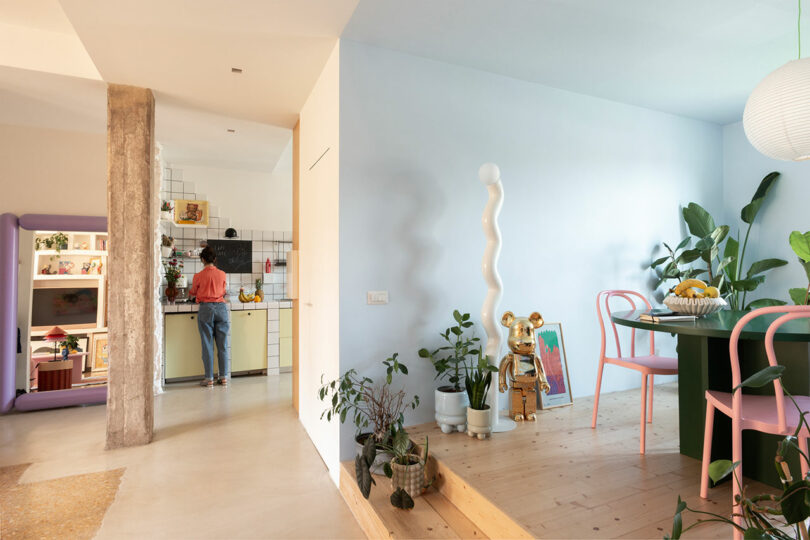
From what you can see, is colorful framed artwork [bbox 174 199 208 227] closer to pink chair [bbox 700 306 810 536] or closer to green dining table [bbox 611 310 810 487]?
green dining table [bbox 611 310 810 487]

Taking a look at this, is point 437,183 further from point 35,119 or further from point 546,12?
point 35,119

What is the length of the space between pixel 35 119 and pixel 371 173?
383cm

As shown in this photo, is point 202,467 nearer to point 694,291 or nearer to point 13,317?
point 13,317

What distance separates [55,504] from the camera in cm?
264

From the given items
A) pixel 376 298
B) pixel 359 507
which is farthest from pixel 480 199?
pixel 359 507

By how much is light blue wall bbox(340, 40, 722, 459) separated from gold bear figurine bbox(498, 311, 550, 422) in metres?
0.35

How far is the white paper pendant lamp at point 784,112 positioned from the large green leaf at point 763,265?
2.51 metres

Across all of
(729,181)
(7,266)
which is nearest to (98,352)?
(7,266)

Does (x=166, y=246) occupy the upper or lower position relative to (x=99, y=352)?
upper

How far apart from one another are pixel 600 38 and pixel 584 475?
265 centimetres

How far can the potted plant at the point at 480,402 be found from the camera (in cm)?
273

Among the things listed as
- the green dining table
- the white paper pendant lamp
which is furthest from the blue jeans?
the white paper pendant lamp

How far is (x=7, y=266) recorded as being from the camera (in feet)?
14.2

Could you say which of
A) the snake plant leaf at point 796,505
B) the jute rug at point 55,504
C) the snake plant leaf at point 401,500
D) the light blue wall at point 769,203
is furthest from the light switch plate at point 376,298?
the light blue wall at point 769,203
